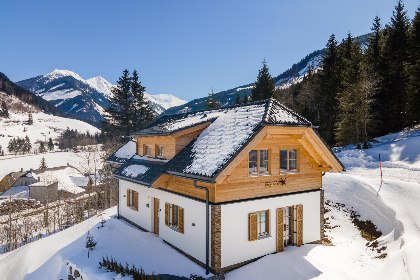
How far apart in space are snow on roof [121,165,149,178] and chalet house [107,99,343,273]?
0.43ft

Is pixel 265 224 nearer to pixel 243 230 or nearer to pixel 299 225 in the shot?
pixel 243 230

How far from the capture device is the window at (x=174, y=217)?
39.5 ft

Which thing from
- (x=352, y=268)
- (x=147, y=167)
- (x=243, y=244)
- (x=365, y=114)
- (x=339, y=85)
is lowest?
(x=352, y=268)

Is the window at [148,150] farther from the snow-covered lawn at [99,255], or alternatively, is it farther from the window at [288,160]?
the window at [288,160]

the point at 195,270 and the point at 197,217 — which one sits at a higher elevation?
the point at 197,217

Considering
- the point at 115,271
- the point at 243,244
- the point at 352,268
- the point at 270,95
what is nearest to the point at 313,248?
the point at 352,268

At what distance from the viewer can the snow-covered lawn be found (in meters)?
11.0

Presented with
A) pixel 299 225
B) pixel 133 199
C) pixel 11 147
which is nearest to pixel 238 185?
pixel 299 225

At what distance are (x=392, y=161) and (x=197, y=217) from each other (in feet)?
77.3

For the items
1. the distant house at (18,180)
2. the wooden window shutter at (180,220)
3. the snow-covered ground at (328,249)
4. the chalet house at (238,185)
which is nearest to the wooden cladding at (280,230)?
the chalet house at (238,185)

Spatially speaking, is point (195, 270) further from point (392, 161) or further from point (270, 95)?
point (270, 95)

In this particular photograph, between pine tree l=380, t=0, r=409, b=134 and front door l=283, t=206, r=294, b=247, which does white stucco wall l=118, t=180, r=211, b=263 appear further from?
pine tree l=380, t=0, r=409, b=134

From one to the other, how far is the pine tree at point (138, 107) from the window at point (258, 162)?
36839mm

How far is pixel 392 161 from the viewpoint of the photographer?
25.0 meters
